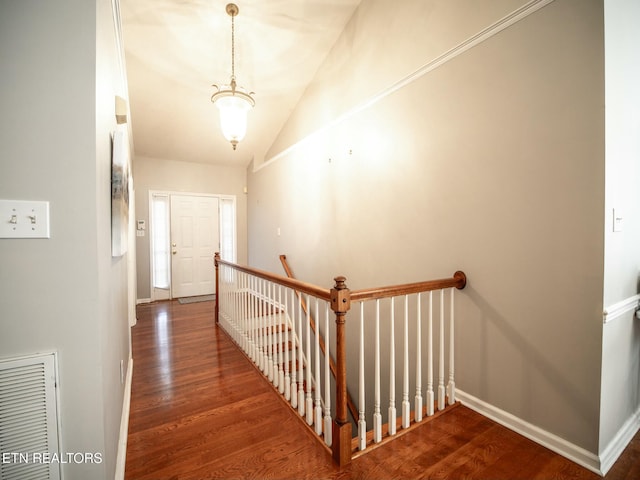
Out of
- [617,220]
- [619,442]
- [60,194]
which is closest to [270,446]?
[60,194]

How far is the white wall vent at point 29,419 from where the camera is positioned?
938 mm

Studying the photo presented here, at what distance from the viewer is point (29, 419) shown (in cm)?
97

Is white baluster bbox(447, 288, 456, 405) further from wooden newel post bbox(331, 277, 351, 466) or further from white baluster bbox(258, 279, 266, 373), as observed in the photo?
white baluster bbox(258, 279, 266, 373)

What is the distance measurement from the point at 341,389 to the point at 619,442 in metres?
1.61

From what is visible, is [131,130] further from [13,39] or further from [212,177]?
[13,39]

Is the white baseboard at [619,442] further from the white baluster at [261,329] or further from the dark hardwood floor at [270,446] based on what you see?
the white baluster at [261,329]

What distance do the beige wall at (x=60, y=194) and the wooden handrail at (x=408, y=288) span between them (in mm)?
1208

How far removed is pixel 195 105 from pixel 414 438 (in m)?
4.68

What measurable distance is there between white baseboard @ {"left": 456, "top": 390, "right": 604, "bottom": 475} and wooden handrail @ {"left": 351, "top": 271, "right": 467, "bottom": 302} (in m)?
0.79

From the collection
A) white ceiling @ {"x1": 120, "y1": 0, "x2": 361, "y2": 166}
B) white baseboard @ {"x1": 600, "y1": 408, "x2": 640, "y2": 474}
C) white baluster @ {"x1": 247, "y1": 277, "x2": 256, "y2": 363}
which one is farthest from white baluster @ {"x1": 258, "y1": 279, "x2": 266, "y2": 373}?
white ceiling @ {"x1": 120, "y1": 0, "x2": 361, "y2": 166}

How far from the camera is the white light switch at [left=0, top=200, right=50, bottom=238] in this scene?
938 mm

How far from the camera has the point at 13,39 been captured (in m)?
0.95

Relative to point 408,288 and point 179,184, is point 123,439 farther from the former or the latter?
point 179,184

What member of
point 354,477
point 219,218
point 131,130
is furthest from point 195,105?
point 354,477
